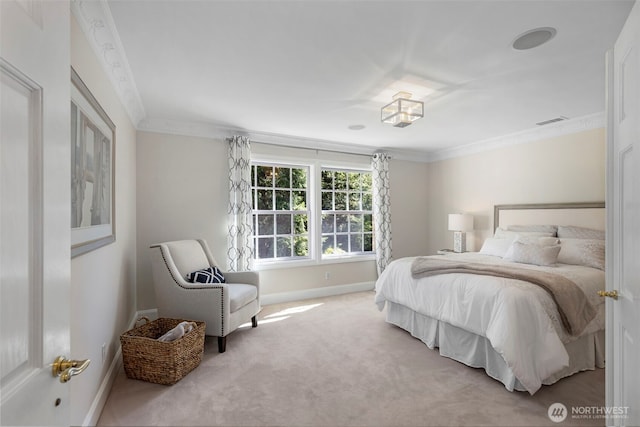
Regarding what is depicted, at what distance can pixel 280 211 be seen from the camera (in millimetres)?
4578

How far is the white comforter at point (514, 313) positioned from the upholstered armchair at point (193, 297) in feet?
5.98

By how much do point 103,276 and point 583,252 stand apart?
14.5 feet

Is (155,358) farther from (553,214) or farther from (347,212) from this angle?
(553,214)

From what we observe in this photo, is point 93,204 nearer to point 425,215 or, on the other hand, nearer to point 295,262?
point 295,262

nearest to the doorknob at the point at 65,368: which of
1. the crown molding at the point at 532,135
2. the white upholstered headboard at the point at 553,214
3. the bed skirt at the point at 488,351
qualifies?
the bed skirt at the point at 488,351

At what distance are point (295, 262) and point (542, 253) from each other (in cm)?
307

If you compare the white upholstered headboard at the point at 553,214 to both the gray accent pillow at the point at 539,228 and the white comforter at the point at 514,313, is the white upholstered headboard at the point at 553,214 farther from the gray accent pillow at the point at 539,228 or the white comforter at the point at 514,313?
the white comforter at the point at 514,313

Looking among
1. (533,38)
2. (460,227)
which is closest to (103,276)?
(533,38)

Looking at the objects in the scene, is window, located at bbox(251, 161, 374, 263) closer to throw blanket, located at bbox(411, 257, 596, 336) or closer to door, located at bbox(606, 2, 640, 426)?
throw blanket, located at bbox(411, 257, 596, 336)

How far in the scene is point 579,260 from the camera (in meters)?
3.17

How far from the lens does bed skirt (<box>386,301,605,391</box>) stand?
2312 millimetres

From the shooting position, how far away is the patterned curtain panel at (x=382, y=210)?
5184 millimetres

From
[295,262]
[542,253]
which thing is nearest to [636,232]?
[542,253]

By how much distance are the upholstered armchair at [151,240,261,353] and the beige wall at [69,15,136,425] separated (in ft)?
1.09
